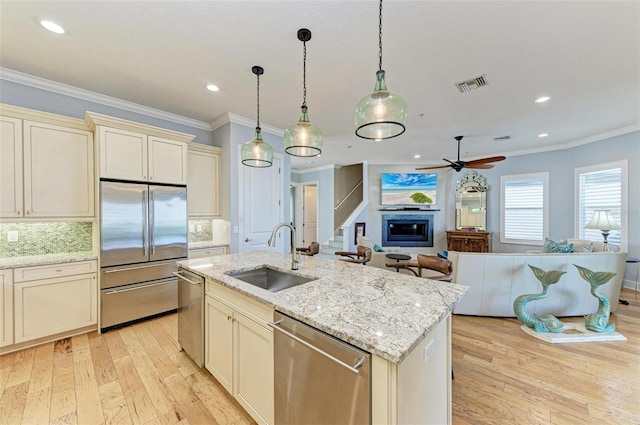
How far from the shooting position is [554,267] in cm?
315

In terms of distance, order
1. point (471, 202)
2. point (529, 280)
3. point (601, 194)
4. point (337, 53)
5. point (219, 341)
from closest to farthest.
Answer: point (219, 341), point (337, 53), point (529, 280), point (601, 194), point (471, 202)

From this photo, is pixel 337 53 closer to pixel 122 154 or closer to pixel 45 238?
pixel 122 154

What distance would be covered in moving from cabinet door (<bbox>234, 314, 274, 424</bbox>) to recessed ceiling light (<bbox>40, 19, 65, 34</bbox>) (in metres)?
2.67

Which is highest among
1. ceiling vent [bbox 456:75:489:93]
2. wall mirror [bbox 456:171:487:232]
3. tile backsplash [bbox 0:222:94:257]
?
ceiling vent [bbox 456:75:489:93]

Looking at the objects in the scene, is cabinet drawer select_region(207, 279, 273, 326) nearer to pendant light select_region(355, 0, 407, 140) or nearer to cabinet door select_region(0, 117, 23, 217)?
pendant light select_region(355, 0, 407, 140)

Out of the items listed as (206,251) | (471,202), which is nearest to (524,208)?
(471,202)

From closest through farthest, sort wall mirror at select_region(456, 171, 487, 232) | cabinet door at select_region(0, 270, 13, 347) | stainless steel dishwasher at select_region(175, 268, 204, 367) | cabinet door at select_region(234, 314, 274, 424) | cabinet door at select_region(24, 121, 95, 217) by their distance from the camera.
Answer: cabinet door at select_region(234, 314, 274, 424) < stainless steel dishwasher at select_region(175, 268, 204, 367) < cabinet door at select_region(0, 270, 13, 347) < cabinet door at select_region(24, 121, 95, 217) < wall mirror at select_region(456, 171, 487, 232)

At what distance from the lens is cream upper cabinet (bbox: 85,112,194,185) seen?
2.83 metres

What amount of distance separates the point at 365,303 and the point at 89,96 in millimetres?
3978

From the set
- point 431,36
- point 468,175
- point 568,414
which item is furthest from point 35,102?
point 468,175

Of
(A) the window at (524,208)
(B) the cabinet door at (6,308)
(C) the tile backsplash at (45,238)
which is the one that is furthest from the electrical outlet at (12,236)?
(A) the window at (524,208)

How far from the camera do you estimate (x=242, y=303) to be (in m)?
1.66

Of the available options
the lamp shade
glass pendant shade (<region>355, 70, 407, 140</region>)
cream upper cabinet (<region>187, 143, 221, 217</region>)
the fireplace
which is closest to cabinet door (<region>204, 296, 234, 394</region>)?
glass pendant shade (<region>355, 70, 407, 140</region>)

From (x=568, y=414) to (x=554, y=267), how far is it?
1.96 m
